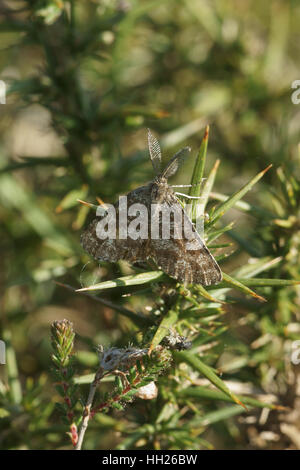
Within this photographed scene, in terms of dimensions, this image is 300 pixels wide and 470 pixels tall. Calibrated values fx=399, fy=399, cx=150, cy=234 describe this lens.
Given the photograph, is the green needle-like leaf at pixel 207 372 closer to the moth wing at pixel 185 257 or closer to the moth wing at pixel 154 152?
the moth wing at pixel 185 257

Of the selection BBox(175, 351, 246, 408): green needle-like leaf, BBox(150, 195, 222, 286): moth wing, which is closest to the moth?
BBox(150, 195, 222, 286): moth wing

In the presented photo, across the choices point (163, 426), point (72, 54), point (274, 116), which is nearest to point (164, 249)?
point (163, 426)

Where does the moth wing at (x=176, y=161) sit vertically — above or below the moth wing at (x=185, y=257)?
above

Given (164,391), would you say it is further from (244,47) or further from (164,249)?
(244,47)

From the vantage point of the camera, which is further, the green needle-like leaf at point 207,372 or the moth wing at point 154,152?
the moth wing at point 154,152

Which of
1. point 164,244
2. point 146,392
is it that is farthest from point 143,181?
point 146,392

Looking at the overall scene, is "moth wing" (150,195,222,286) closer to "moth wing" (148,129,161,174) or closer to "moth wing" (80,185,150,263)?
"moth wing" (80,185,150,263)

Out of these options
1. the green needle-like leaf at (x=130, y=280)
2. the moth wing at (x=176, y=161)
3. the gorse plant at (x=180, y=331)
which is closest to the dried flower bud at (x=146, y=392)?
the gorse plant at (x=180, y=331)
